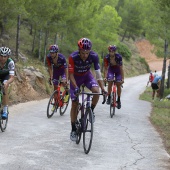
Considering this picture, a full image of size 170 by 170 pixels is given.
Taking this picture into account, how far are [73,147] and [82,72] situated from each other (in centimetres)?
158

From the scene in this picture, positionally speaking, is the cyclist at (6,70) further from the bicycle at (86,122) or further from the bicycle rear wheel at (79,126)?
the bicycle at (86,122)

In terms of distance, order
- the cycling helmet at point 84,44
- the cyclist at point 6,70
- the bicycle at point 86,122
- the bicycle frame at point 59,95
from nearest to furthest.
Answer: the bicycle at point 86,122
the cycling helmet at point 84,44
the cyclist at point 6,70
the bicycle frame at point 59,95

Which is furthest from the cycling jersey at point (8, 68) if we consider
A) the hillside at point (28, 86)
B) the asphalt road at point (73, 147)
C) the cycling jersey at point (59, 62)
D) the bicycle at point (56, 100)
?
the hillside at point (28, 86)

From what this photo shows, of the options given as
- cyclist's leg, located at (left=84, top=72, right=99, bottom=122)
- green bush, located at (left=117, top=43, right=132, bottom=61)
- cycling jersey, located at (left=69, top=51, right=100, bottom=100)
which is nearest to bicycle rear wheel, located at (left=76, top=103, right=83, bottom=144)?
cyclist's leg, located at (left=84, top=72, right=99, bottom=122)

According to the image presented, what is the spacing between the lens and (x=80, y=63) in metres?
7.33

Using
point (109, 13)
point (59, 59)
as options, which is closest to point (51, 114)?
point (59, 59)

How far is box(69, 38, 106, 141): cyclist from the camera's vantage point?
6.98 meters

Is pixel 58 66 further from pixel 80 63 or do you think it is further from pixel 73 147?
pixel 73 147

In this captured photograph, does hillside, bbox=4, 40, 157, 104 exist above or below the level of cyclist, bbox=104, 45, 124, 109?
below

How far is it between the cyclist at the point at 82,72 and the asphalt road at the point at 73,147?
0.74 metres

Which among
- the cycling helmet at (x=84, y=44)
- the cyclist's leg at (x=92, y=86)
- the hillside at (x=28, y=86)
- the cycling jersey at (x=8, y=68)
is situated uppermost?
the cycling helmet at (x=84, y=44)

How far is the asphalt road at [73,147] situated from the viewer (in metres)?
6.06

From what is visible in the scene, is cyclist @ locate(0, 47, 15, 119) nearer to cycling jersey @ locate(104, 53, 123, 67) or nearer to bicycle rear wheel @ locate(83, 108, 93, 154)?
bicycle rear wheel @ locate(83, 108, 93, 154)

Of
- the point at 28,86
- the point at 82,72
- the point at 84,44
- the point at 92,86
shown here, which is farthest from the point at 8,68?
the point at 28,86
